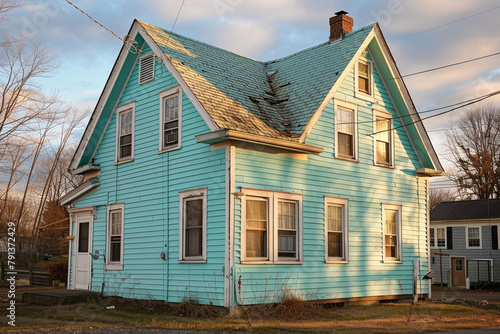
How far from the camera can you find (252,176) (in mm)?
13930

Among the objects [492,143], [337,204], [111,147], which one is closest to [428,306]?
[337,204]

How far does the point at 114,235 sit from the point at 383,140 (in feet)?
30.2

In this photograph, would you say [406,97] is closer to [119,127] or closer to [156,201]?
[156,201]

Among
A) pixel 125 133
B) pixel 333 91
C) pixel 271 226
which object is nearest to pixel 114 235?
pixel 125 133

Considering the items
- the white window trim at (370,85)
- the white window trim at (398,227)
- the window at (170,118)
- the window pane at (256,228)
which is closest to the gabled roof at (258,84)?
the white window trim at (370,85)

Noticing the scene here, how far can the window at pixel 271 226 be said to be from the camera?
13.8m

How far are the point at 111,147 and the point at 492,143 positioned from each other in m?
37.1

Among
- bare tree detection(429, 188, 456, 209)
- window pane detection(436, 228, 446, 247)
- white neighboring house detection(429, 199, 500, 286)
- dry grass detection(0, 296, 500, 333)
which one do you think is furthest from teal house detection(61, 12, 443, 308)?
bare tree detection(429, 188, 456, 209)

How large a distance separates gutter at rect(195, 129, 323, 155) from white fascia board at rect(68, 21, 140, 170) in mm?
5005

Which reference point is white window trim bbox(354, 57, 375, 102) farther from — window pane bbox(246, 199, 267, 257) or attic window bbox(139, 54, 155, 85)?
attic window bbox(139, 54, 155, 85)

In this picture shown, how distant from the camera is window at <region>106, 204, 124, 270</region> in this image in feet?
55.7

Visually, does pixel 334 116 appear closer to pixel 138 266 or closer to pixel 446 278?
pixel 138 266

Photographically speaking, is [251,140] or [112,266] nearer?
[251,140]

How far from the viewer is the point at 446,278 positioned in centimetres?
3731
